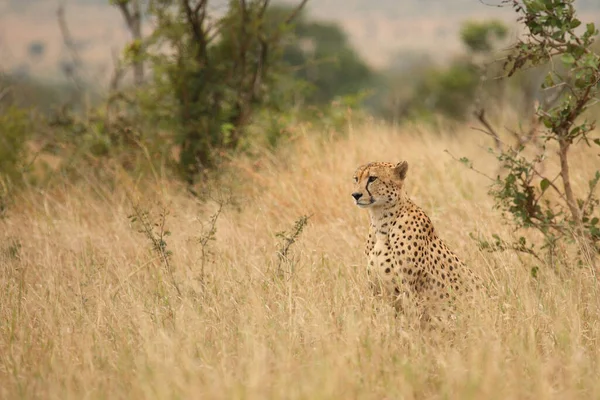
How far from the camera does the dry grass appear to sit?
11.1ft

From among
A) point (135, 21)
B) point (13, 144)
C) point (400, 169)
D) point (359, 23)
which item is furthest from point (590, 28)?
point (359, 23)

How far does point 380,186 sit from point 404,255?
39 cm

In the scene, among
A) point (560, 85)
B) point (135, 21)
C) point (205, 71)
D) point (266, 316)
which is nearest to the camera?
point (266, 316)

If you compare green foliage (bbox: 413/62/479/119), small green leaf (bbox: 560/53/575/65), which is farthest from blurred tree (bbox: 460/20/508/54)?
small green leaf (bbox: 560/53/575/65)

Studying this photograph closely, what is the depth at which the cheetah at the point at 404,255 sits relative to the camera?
13.9 ft

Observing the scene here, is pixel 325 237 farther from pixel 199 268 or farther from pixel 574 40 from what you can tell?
pixel 574 40

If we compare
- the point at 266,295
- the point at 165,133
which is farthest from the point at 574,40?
the point at 165,133

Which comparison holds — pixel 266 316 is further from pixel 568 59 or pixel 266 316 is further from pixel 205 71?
pixel 205 71

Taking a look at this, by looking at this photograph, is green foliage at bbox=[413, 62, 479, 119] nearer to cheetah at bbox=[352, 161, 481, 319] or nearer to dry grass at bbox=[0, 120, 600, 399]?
dry grass at bbox=[0, 120, 600, 399]

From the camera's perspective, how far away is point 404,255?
167 inches

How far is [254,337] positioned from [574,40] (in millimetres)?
2504

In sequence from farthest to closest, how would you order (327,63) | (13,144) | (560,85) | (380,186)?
(327,63) < (13,144) < (560,85) < (380,186)

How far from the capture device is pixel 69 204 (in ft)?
22.0

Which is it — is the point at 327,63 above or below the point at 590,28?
below
